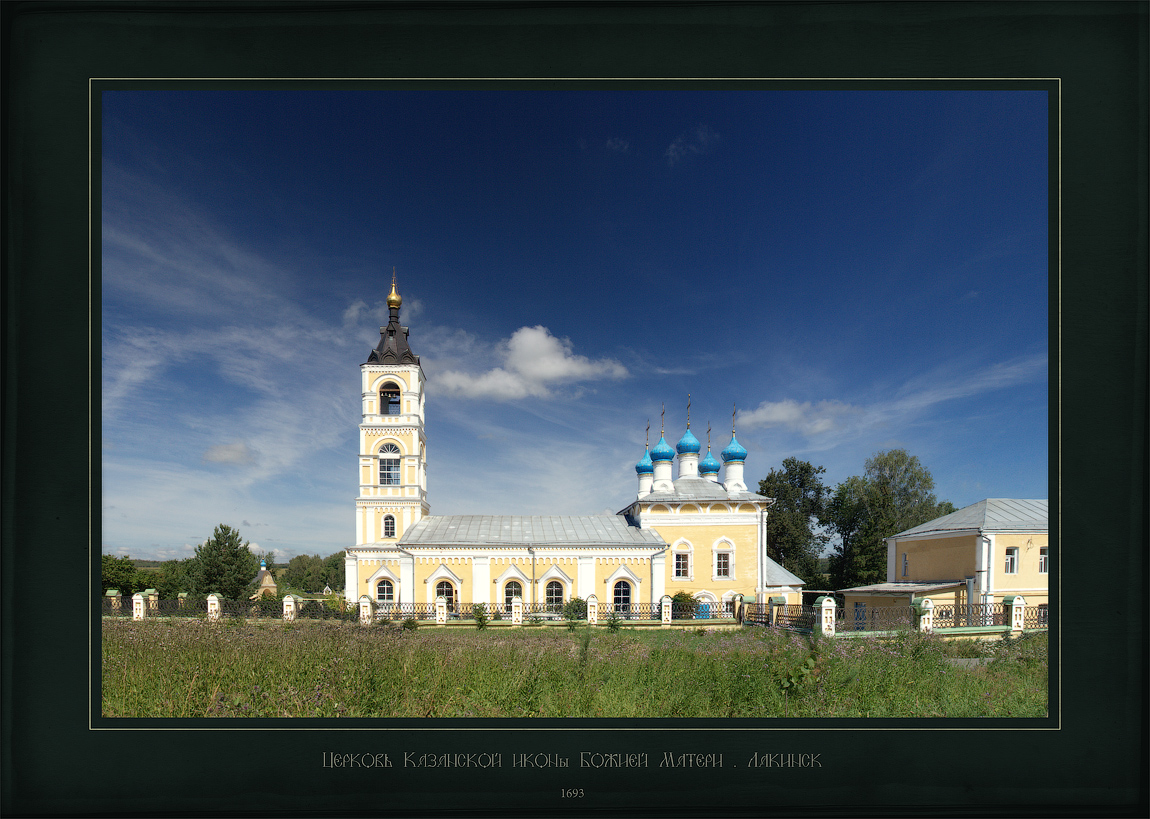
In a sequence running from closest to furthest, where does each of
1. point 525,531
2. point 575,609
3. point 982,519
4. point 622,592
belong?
point 982,519, point 575,609, point 622,592, point 525,531

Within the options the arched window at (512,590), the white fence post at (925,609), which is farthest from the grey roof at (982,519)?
the arched window at (512,590)

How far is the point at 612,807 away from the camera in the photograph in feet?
9.30

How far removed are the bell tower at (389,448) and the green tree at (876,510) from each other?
1258 cm

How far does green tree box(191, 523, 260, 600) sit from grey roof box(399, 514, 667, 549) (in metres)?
4.26

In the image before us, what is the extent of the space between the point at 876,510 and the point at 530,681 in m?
11.1

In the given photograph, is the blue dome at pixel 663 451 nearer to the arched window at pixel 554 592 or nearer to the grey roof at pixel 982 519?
the arched window at pixel 554 592

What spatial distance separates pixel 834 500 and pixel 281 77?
13.5 m

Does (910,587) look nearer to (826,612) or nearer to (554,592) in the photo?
(826,612)

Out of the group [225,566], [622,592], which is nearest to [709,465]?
[622,592]

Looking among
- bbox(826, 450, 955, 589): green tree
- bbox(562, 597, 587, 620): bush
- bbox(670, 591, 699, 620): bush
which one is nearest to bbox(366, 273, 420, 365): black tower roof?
bbox(562, 597, 587, 620): bush

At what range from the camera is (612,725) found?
288 centimetres

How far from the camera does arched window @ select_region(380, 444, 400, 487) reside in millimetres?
18266
